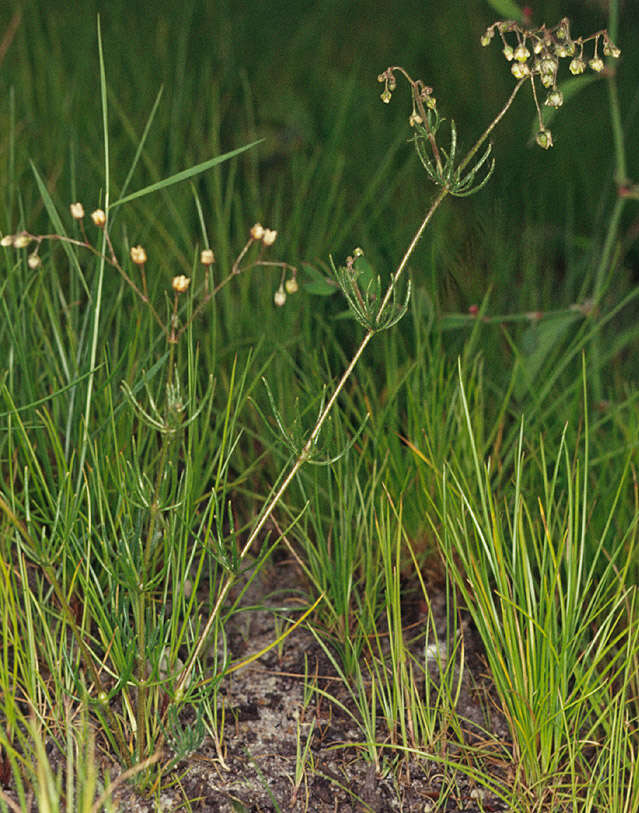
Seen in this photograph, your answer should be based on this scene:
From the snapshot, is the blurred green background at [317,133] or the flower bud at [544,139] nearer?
the flower bud at [544,139]

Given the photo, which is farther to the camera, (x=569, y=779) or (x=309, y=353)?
(x=309, y=353)

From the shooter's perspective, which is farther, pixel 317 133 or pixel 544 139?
pixel 317 133

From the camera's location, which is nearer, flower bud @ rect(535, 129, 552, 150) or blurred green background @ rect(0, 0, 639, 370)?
flower bud @ rect(535, 129, 552, 150)

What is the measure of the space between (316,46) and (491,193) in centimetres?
91

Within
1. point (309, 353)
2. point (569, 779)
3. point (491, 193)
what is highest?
point (491, 193)

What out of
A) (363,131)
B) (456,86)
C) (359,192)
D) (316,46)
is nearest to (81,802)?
(359,192)

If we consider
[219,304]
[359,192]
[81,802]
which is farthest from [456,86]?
[81,802]

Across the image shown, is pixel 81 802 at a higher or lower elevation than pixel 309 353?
lower

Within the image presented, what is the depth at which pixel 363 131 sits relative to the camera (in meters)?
2.28

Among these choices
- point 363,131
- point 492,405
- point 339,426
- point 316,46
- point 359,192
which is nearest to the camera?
point 339,426

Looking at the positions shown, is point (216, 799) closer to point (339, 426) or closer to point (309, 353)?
point (339, 426)

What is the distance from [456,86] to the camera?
2512mm

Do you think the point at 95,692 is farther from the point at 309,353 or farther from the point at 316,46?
the point at 316,46

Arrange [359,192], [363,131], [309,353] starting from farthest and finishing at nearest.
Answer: [363,131], [359,192], [309,353]
